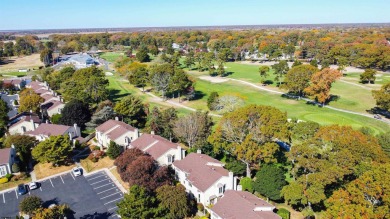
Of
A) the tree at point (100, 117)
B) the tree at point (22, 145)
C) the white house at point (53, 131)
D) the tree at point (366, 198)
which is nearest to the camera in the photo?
the tree at point (366, 198)

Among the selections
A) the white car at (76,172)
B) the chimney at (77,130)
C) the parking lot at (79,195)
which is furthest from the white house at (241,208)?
the chimney at (77,130)

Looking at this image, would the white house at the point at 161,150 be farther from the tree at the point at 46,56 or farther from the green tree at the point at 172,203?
the tree at the point at 46,56

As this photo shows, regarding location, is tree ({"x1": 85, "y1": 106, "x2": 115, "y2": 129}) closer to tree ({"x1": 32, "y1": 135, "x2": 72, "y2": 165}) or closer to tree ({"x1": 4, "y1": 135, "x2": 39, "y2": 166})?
tree ({"x1": 4, "y1": 135, "x2": 39, "y2": 166})

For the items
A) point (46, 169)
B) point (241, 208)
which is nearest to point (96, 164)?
point (46, 169)

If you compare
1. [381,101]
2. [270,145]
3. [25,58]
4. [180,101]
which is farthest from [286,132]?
[25,58]

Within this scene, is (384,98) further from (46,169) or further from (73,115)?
(46,169)

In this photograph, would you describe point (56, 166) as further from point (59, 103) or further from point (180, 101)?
point (180, 101)

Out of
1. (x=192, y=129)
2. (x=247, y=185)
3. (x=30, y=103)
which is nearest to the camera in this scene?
(x=247, y=185)
